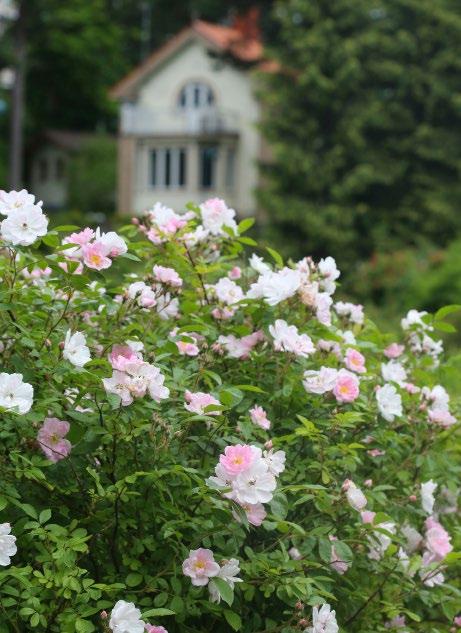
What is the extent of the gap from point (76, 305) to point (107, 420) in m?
0.40

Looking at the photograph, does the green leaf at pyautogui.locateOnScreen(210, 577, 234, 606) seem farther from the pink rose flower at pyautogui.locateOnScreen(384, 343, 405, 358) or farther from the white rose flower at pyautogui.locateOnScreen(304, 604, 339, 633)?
the pink rose flower at pyautogui.locateOnScreen(384, 343, 405, 358)

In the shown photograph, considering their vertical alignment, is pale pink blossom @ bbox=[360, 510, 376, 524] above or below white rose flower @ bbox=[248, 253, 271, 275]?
below

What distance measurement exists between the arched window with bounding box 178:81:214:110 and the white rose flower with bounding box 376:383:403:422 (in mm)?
26766

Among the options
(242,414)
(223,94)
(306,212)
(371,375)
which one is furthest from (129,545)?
(223,94)

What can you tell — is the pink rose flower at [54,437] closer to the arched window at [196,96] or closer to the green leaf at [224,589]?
the green leaf at [224,589]

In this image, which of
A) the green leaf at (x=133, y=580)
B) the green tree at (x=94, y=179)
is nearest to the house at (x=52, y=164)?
the green tree at (x=94, y=179)

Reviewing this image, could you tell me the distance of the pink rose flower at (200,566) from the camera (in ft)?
7.75

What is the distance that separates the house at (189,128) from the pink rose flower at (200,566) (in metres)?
25.6

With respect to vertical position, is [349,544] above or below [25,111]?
above

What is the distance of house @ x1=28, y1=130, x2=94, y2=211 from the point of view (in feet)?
129

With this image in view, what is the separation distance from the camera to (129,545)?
2.58 metres

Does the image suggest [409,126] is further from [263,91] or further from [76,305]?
[76,305]

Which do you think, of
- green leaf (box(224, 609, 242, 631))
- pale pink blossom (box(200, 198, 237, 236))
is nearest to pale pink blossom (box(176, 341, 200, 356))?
pale pink blossom (box(200, 198, 237, 236))

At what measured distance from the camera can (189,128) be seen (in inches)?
1144
